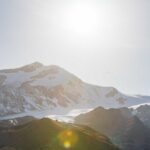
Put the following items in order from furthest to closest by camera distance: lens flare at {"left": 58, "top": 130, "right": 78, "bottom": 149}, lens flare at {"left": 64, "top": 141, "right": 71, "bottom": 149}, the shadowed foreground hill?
the shadowed foreground hill → lens flare at {"left": 58, "top": 130, "right": 78, "bottom": 149} → lens flare at {"left": 64, "top": 141, "right": 71, "bottom": 149}

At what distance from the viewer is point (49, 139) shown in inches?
4828

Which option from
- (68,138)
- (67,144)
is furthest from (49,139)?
(67,144)

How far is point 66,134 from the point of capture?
409 ft

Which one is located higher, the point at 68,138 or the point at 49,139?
the point at 68,138

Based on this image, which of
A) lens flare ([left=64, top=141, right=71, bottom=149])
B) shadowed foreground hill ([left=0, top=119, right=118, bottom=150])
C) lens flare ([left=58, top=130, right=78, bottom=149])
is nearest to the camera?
lens flare ([left=64, top=141, right=71, bottom=149])

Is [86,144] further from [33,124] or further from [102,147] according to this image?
[33,124]

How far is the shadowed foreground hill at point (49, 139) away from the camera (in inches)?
4486

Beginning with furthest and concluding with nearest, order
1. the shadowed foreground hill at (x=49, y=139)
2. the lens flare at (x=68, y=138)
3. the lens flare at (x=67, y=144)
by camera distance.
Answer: the shadowed foreground hill at (x=49, y=139) → the lens flare at (x=68, y=138) → the lens flare at (x=67, y=144)

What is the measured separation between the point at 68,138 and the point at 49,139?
280 inches

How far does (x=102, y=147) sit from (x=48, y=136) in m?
18.7

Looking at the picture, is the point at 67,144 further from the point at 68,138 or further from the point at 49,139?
the point at 49,139

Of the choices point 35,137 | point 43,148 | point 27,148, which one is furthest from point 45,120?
point 43,148

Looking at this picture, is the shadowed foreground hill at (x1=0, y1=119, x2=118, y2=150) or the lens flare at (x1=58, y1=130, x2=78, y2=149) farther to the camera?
the shadowed foreground hill at (x1=0, y1=119, x2=118, y2=150)

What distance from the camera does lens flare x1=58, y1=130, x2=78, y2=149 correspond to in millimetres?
111062
